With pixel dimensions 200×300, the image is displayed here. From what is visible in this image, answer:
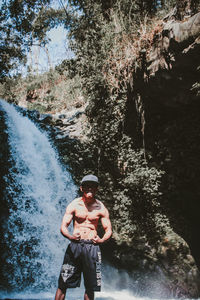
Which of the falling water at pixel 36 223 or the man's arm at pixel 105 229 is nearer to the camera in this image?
the man's arm at pixel 105 229

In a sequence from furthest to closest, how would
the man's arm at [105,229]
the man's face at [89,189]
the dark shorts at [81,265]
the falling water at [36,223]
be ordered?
the falling water at [36,223], the man's face at [89,189], the man's arm at [105,229], the dark shorts at [81,265]

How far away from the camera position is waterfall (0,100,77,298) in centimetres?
653

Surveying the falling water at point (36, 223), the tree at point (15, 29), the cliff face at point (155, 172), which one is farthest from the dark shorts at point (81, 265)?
the tree at point (15, 29)

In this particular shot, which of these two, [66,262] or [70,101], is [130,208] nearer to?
[66,262]

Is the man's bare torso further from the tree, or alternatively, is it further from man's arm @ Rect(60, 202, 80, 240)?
the tree

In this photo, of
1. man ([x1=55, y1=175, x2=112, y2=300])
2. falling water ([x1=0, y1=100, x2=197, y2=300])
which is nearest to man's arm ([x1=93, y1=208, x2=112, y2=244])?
man ([x1=55, y1=175, x2=112, y2=300])

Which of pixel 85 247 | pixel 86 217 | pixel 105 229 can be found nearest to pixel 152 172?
pixel 105 229

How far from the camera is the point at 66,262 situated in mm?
2582

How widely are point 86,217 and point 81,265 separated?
1.76 feet

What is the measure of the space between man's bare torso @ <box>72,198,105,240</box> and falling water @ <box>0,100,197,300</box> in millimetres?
3975

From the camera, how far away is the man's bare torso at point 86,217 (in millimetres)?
2676

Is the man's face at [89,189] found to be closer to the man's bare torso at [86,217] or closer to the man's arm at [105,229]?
the man's bare torso at [86,217]

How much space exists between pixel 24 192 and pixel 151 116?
483 cm

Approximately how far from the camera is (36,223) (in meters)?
7.00
